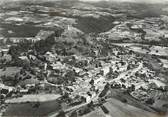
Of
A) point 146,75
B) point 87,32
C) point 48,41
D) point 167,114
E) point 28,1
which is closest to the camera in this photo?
point 167,114

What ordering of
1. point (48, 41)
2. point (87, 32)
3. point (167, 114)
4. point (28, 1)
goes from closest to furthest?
point (167, 114), point (48, 41), point (87, 32), point (28, 1)

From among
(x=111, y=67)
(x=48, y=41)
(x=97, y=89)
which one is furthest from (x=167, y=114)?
(x=48, y=41)

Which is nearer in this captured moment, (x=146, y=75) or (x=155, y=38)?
(x=146, y=75)

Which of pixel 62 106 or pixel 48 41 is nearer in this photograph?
pixel 62 106

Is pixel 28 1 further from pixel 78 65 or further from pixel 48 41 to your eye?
pixel 78 65

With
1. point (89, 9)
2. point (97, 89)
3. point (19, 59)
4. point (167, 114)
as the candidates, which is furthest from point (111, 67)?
Result: point (89, 9)

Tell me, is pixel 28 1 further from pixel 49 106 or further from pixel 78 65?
pixel 49 106
